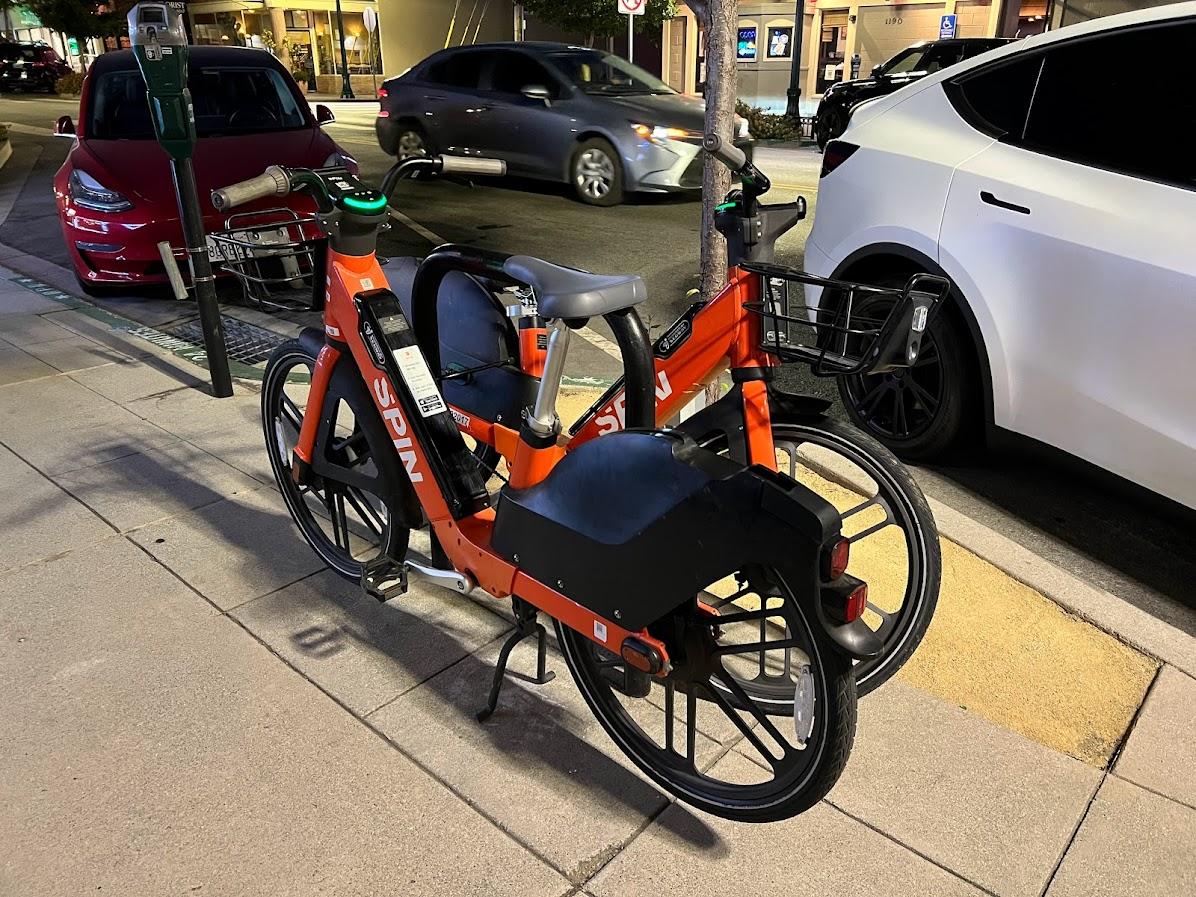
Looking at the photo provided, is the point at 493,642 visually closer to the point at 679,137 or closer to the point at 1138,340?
the point at 1138,340

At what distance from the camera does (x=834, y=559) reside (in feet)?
6.06

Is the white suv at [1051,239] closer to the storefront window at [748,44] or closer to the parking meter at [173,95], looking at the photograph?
the parking meter at [173,95]

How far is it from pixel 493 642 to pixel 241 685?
747 millimetres

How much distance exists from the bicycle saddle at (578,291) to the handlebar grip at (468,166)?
645 mm

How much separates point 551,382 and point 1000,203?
2151mm

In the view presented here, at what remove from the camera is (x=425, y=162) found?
8.78ft

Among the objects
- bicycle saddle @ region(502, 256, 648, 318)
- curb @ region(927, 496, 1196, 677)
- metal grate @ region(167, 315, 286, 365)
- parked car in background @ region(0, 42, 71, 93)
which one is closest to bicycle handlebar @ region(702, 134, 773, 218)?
bicycle saddle @ region(502, 256, 648, 318)

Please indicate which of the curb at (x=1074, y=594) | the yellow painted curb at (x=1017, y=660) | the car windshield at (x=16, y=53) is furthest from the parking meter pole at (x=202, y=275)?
the car windshield at (x=16, y=53)

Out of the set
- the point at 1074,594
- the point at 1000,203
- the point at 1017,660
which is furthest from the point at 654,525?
the point at 1000,203

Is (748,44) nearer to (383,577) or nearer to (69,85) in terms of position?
(69,85)

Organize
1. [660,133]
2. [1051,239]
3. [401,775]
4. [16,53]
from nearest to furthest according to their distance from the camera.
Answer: [401,775] < [1051,239] < [660,133] < [16,53]

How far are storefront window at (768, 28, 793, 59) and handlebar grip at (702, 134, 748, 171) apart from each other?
976 inches

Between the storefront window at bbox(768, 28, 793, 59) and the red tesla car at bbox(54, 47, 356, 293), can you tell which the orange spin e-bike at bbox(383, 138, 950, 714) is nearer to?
the red tesla car at bbox(54, 47, 356, 293)

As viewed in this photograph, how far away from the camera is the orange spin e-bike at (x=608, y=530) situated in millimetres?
1931
